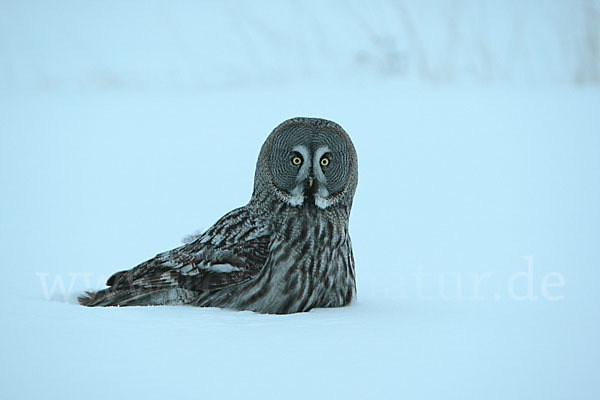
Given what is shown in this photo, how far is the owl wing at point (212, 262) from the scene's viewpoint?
2947mm

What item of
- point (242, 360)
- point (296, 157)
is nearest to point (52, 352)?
point (242, 360)

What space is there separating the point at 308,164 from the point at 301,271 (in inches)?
19.7

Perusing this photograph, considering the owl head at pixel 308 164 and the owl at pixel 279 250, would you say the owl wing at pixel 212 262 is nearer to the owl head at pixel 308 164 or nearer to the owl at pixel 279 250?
the owl at pixel 279 250

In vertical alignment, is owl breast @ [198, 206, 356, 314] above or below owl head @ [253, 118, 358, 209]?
below

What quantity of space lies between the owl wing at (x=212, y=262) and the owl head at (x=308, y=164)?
22 centimetres

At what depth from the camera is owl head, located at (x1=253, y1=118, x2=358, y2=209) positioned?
Result: 3094 millimetres

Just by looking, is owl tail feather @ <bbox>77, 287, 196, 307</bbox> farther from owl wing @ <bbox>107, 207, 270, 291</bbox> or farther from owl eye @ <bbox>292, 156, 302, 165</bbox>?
owl eye @ <bbox>292, 156, 302, 165</bbox>

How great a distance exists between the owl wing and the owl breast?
0.17ft

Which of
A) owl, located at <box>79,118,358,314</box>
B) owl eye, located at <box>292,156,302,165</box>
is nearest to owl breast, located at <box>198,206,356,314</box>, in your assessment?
owl, located at <box>79,118,358,314</box>

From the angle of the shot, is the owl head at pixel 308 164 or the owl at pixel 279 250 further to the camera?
the owl head at pixel 308 164

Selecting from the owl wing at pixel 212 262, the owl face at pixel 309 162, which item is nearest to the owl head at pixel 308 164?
the owl face at pixel 309 162

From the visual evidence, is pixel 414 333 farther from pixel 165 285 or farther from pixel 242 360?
pixel 165 285

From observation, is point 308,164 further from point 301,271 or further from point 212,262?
point 212,262

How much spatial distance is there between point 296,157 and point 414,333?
3.83 feet
